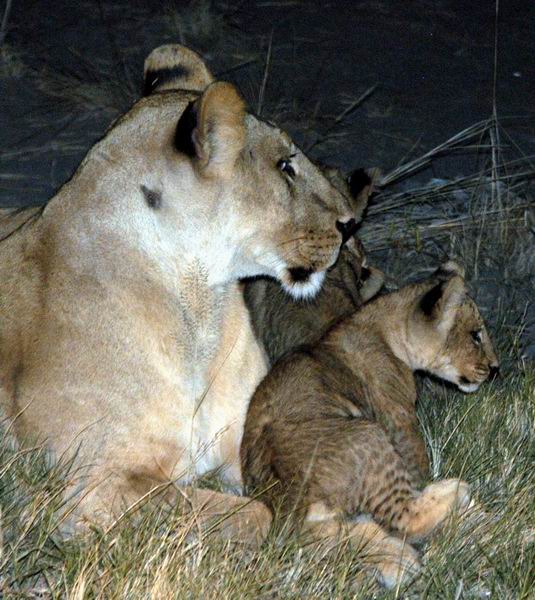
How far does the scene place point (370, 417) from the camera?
4.33 metres

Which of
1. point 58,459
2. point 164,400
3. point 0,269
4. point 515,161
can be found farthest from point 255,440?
point 515,161

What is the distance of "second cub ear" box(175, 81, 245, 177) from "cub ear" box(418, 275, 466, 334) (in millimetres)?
1076

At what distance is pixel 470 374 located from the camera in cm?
468

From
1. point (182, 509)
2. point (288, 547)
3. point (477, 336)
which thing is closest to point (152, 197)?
point (182, 509)

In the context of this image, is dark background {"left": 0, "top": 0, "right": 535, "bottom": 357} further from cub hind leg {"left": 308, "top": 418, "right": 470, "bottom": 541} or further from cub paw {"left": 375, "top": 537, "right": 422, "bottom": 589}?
cub paw {"left": 375, "top": 537, "right": 422, "bottom": 589}

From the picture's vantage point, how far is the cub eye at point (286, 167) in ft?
12.7

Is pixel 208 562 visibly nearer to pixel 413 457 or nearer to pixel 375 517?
pixel 375 517

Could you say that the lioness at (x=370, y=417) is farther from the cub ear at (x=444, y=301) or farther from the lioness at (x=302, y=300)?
the lioness at (x=302, y=300)

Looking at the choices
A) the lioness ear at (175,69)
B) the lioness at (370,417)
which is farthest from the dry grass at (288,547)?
the lioness ear at (175,69)

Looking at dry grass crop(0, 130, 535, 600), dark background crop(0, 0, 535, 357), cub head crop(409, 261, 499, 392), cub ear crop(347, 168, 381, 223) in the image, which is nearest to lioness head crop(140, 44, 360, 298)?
cub head crop(409, 261, 499, 392)

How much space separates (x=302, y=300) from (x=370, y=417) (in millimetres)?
739

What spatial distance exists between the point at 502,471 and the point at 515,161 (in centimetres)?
250

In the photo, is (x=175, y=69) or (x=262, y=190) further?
(x=175, y=69)

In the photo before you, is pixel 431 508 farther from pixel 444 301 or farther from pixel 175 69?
pixel 175 69
